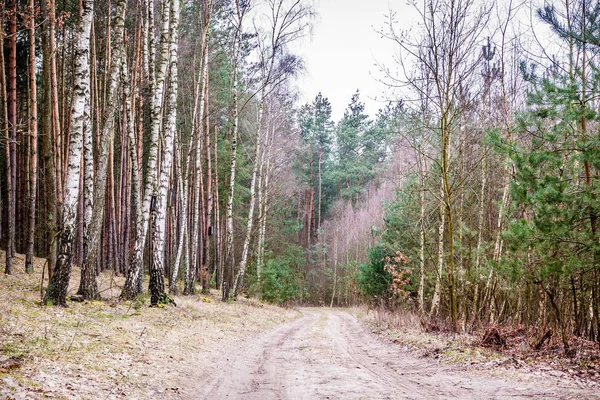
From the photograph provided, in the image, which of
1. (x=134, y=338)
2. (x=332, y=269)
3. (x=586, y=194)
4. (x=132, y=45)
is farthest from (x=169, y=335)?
(x=332, y=269)

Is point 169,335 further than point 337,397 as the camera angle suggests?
Yes

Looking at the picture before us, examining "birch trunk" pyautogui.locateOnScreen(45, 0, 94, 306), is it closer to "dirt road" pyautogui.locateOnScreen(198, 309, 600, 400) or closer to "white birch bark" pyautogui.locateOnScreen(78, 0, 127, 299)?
"white birch bark" pyautogui.locateOnScreen(78, 0, 127, 299)

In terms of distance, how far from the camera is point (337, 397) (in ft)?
15.0

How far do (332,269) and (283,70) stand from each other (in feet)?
94.6

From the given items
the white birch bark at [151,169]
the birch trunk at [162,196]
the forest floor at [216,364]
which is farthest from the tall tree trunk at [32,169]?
the birch trunk at [162,196]

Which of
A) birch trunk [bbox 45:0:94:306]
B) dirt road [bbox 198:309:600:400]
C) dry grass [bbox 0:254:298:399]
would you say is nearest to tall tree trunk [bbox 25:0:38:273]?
dry grass [bbox 0:254:298:399]

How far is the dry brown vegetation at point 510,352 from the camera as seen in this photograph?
18.6ft

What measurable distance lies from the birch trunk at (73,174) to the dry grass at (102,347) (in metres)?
0.47

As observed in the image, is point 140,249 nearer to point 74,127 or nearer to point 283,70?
point 74,127

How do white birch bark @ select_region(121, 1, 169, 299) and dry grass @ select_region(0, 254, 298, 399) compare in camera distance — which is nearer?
dry grass @ select_region(0, 254, 298, 399)

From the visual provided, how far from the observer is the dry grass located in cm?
409

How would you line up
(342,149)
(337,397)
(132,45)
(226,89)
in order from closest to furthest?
(337,397)
(132,45)
(226,89)
(342,149)

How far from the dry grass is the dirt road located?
53cm

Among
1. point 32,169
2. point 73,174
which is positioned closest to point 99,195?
point 73,174
